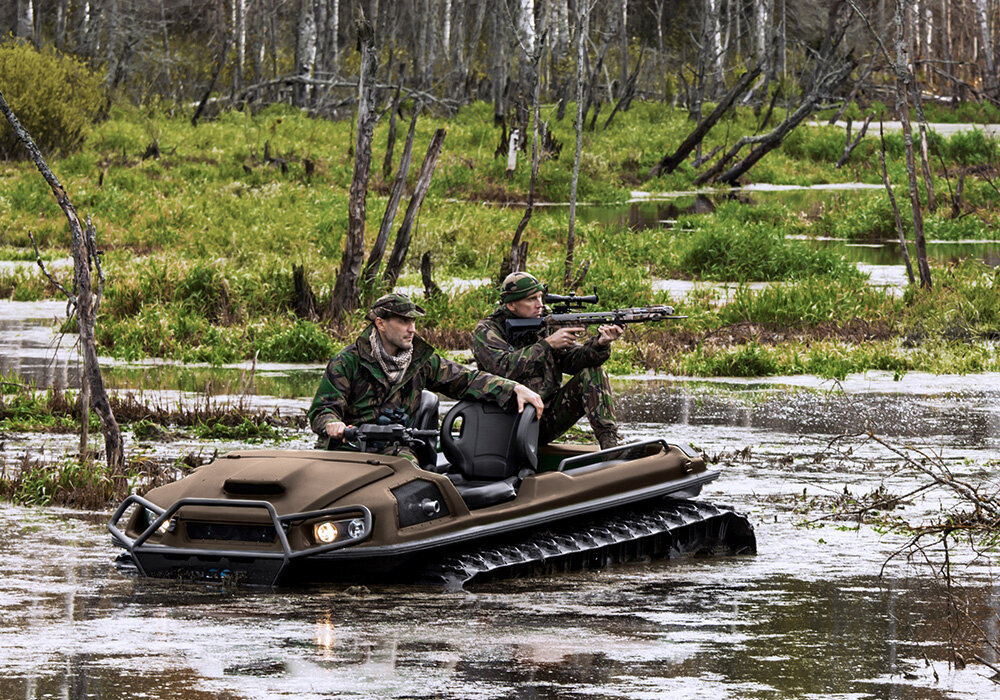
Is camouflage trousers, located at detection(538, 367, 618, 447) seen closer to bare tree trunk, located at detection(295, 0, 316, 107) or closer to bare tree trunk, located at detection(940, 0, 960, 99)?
bare tree trunk, located at detection(295, 0, 316, 107)

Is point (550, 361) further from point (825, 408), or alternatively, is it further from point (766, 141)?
point (766, 141)

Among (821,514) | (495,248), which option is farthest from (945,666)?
Answer: (495,248)

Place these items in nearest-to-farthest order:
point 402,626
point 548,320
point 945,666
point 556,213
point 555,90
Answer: point 945,666 < point 402,626 < point 548,320 < point 556,213 < point 555,90

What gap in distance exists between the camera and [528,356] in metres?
10.7

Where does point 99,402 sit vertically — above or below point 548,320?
below

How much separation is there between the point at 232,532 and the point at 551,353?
3071mm

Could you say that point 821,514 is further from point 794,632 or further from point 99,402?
point 99,402

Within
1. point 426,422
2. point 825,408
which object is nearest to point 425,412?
point 426,422

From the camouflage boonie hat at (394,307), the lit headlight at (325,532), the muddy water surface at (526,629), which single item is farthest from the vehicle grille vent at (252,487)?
the camouflage boonie hat at (394,307)

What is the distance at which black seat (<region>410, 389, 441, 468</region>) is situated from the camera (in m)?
9.73

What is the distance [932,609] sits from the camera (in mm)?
8430

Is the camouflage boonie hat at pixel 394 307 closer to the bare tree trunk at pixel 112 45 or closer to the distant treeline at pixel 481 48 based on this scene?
the distant treeline at pixel 481 48

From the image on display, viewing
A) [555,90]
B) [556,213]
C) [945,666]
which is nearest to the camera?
[945,666]

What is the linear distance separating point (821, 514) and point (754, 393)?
21.5ft
